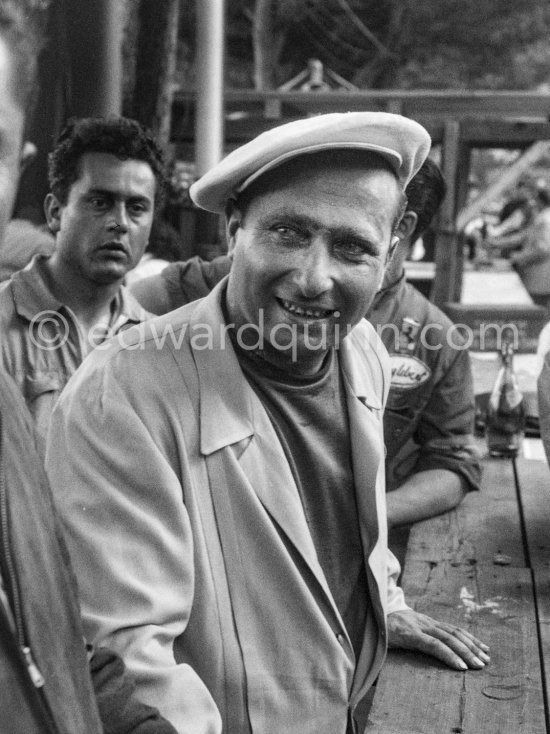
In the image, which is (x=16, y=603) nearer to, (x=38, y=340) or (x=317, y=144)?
(x=317, y=144)

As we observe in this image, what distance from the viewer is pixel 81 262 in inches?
117

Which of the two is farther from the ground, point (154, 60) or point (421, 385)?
point (154, 60)

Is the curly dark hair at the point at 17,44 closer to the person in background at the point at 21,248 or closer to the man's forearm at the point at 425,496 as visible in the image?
the man's forearm at the point at 425,496

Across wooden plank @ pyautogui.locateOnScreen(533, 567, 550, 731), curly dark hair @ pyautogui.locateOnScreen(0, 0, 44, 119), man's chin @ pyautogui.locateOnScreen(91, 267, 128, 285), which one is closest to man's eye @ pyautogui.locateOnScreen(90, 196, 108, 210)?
man's chin @ pyautogui.locateOnScreen(91, 267, 128, 285)

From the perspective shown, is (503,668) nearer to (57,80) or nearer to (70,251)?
(70,251)

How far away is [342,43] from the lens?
20422 millimetres

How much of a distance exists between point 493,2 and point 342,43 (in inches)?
132

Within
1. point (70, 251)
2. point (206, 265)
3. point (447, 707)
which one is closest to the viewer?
point (447, 707)

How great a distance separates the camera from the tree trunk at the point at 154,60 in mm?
7109

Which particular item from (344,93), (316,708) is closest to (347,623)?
(316,708)

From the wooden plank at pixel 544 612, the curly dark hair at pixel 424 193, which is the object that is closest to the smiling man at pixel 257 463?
the wooden plank at pixel 544 612

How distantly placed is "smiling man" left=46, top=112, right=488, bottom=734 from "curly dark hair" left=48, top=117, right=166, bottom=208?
4.20ft

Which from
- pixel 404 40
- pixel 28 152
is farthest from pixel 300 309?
pixel 404 40

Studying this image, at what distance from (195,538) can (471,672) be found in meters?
0.74
